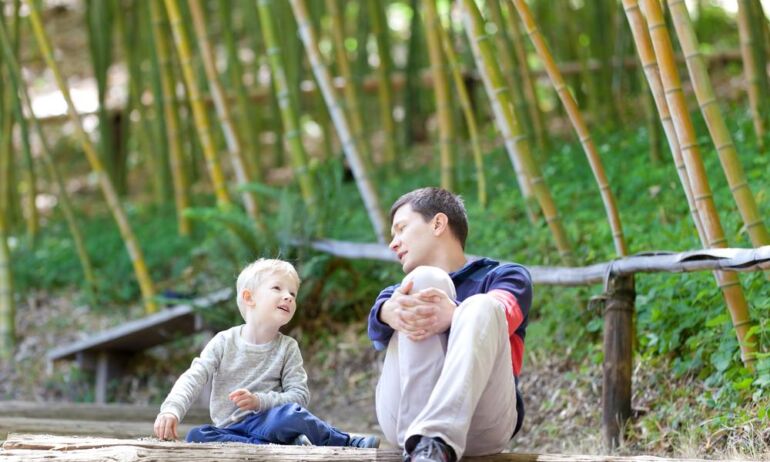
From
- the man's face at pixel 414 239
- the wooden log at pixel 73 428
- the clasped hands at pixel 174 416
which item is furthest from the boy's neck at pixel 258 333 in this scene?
the wooden log at pixel 73 428

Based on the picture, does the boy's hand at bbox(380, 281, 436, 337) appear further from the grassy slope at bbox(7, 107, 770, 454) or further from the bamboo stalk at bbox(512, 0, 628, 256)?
the bamboo stalk at bbox(512, 0, 628, 256)

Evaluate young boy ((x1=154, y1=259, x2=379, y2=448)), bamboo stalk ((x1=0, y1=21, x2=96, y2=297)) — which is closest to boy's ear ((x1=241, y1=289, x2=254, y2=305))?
young boy ((x1=154, y1=259, x2=379, y2=448))

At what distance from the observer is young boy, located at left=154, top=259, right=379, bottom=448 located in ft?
7.36

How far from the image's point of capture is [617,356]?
295cm

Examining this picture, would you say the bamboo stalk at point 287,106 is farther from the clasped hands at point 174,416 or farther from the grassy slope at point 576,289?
the clasped hands at point 174,416

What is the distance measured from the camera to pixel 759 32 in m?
4.73

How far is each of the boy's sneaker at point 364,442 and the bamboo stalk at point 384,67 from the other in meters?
3.81

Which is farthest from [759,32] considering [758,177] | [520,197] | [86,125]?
[86,125]

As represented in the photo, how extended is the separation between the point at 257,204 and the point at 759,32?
239 centimetres

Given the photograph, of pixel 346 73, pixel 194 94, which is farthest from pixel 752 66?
pixel 194 94

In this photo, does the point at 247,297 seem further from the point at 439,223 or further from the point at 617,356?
the point at 617,356

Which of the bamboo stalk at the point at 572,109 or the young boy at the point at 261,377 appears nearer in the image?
the young boy at the point at 261,377

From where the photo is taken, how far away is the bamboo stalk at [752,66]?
4113 mm

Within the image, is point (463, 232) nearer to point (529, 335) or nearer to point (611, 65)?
point (529, 335)
